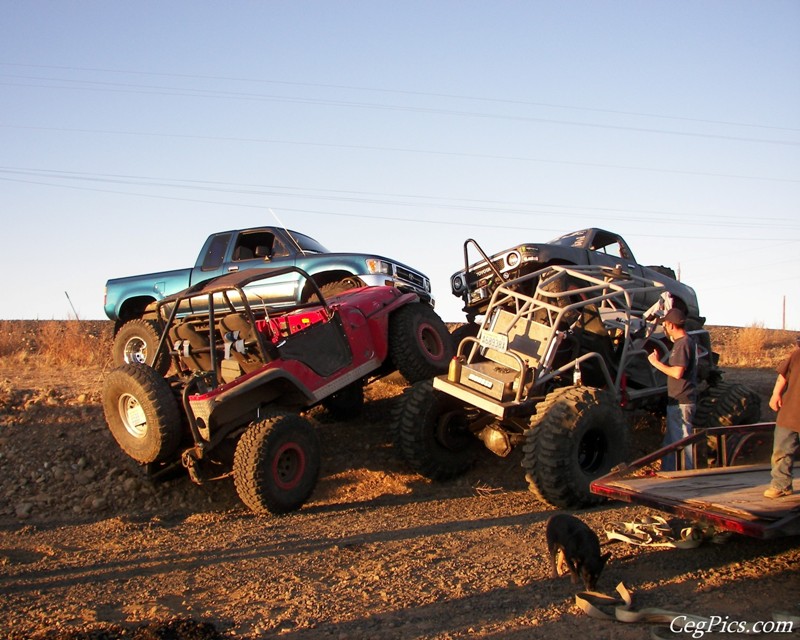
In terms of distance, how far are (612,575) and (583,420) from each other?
2.46m

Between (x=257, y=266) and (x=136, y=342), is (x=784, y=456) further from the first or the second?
(x=136, y=342)

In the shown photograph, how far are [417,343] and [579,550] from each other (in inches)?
186

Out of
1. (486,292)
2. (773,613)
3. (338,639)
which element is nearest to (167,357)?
(486,292)

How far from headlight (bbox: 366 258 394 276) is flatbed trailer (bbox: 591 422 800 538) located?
4768 mm

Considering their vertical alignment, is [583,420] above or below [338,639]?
above

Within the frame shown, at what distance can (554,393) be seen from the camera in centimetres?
807

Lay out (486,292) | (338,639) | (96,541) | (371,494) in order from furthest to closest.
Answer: (486,292) < (371,494) < (96,541) < (338,639)

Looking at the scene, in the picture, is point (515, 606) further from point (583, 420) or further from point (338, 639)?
point (583, 420)

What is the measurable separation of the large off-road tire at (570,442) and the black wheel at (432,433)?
135 cm

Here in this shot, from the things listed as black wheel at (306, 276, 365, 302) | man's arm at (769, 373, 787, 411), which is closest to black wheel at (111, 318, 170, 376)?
black wheel at (306, 276, 365, 302)

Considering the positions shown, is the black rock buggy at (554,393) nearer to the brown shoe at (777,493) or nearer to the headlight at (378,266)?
the headlight at (378,266)

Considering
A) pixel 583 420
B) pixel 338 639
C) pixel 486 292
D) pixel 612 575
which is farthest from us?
pixel 486 292

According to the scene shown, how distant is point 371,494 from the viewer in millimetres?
9039

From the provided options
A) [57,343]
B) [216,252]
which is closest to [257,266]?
[216,252]
